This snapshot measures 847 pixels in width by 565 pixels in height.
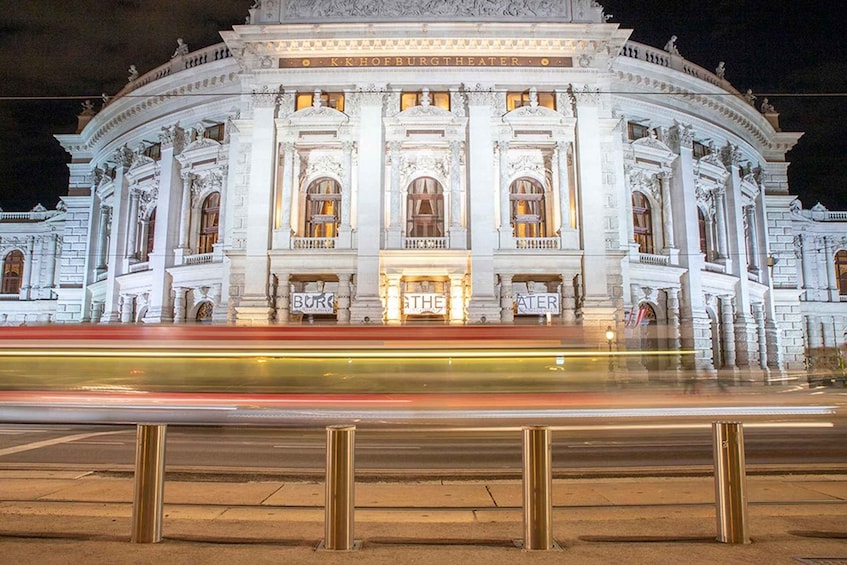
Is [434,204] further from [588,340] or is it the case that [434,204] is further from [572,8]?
[588,340]

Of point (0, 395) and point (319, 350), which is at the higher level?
point (319, 350)

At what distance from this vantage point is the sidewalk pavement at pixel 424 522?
4.99 m

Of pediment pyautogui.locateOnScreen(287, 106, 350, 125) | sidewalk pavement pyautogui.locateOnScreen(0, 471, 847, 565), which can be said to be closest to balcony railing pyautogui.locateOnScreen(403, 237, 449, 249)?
pediment pyautogui.locateOnScreen(287, 106, 350, 125)

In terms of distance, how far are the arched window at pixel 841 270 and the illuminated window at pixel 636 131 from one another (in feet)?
85.4

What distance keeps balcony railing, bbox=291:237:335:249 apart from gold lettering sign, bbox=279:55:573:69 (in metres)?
8.97

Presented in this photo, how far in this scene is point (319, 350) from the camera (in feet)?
40.5

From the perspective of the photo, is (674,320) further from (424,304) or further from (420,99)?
(420,99)

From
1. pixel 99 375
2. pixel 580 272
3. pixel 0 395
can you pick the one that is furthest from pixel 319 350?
pixel 580 272

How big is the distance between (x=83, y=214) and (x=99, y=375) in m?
38.2

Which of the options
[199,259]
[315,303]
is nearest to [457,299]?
[315,303]

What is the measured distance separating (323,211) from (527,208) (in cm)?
1086

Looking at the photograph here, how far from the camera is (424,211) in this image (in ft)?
108

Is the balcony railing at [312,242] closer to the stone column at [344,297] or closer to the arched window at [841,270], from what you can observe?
the stone column at [344,297]

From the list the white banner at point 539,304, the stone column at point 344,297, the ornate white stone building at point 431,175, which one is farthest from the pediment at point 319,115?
the white banner at point 539,304
